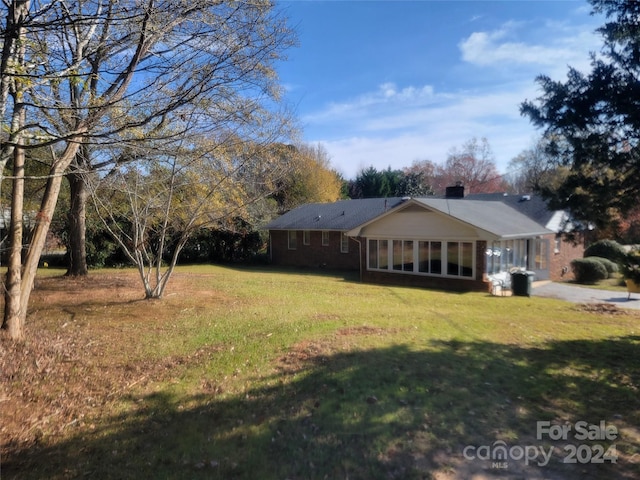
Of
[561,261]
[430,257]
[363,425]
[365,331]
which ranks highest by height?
[430,257]

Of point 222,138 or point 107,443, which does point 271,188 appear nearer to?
point 222,138

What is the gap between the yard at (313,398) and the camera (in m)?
3.80

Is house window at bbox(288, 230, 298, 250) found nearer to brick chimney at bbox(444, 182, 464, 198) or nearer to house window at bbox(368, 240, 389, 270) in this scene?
house window at bbox(368, 240, 389, 270)

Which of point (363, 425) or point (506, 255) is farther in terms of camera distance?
point (506, 255)

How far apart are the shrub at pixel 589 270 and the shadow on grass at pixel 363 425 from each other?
17808 mm

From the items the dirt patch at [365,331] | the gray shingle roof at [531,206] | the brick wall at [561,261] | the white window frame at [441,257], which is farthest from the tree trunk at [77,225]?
the brick wall at [561,261]

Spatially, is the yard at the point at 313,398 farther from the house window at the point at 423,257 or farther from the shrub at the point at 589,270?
the shrub at the point at 589,270

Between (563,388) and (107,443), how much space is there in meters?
5.83

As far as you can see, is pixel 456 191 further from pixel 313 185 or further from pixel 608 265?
pixel 313 185

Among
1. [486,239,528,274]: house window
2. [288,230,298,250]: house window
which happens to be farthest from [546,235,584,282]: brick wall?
[288,230,298,250]: house window

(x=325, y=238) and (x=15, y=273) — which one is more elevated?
(x=325, y=238)

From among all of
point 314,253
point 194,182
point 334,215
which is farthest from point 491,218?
point 194,182

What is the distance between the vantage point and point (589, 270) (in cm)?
2148

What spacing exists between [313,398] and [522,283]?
14.3m
